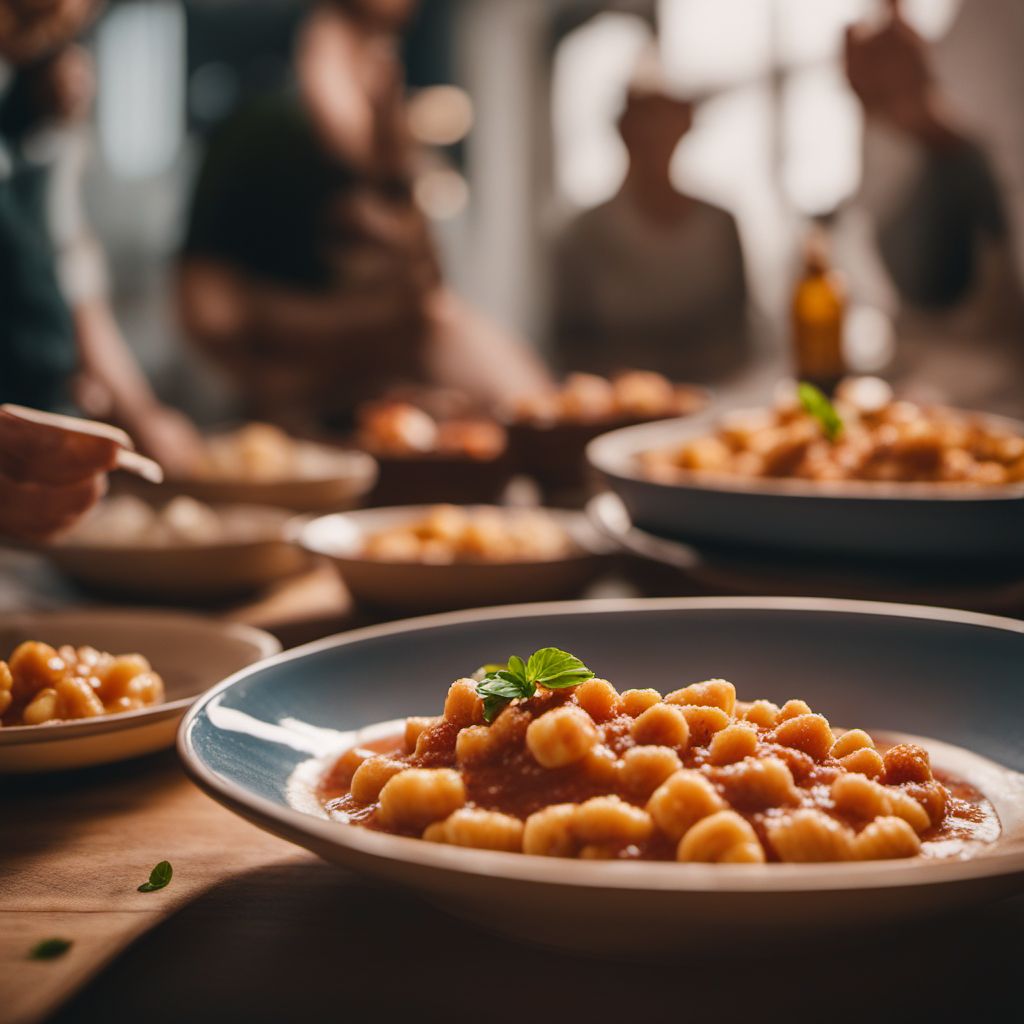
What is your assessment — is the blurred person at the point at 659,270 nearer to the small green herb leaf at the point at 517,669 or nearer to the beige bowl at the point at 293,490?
the beige bowl at the point at 293,490

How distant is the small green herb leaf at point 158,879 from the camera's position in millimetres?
798

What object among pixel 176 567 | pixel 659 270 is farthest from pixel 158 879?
pixel 659 270

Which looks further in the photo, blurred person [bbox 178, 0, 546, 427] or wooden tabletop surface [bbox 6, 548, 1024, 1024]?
blurred person [bbox 178, 0, 546, 427]

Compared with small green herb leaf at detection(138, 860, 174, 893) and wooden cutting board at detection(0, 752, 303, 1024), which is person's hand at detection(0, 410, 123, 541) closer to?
wooden cutting board at detection(0, 752, 303, 1024)

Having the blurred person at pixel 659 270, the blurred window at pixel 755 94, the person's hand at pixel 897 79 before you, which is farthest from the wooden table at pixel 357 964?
the blurred window at pixel 755 94

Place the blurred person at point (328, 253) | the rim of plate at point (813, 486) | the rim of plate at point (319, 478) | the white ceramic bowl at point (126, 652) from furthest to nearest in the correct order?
the blurred person at point (328, 253) < the rim of plate at point (319, 478) < the rim of plate at point (813, 486) < the white ceramic bowl at point (126, 652)

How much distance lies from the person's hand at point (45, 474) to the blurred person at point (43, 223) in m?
1.87

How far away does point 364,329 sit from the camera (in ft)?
14.1

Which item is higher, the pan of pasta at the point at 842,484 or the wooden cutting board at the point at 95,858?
the pan of pasta at the point at 842,484

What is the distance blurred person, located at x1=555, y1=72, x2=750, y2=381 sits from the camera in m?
5.21

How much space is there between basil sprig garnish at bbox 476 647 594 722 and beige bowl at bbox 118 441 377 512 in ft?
4.49

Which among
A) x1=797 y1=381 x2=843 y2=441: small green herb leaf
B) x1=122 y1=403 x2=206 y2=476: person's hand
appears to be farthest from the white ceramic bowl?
x1=122 y1=403 x2=206 y2=476: person's hand

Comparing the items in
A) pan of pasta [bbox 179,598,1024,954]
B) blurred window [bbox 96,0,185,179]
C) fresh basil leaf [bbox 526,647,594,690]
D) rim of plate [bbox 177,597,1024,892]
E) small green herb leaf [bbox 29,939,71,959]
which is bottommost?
small green herb leaf [bbox 29,939,71,959]

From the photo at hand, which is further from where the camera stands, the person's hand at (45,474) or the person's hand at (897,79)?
the person's hand at (897,79)
